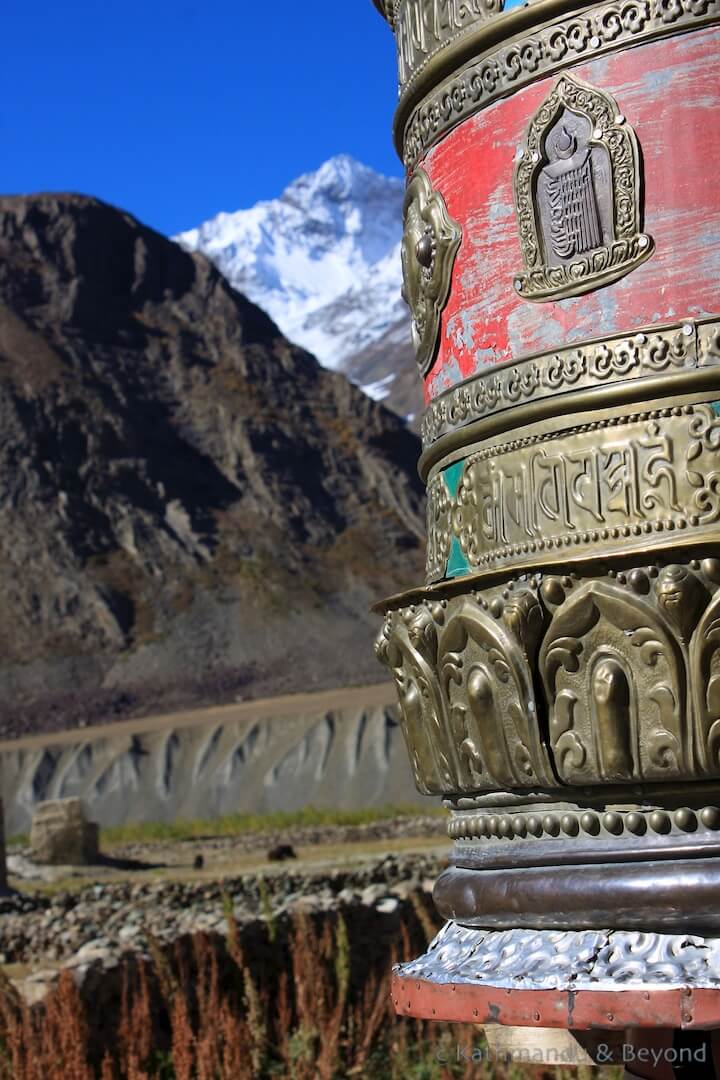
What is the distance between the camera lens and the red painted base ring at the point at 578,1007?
1.99m

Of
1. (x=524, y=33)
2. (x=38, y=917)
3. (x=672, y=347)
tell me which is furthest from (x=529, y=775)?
(x=38, y=917)

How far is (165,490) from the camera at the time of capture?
230 feet

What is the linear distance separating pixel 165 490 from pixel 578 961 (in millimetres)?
68515

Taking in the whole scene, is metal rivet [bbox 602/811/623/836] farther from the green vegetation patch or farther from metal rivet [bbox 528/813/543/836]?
the green vegetation patch

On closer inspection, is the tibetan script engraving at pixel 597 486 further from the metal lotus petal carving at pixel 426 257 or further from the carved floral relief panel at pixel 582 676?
the metal lotus petal carving at pixel 426 257

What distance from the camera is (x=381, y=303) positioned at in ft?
641

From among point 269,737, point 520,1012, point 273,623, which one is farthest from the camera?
point 273,623

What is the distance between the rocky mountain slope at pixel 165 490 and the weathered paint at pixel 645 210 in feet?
187

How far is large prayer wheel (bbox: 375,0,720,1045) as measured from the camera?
7.09 ft

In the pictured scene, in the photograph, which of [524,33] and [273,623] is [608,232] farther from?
[273,623]

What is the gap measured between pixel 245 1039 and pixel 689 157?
526cm

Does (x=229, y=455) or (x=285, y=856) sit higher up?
(x=229, y=455)

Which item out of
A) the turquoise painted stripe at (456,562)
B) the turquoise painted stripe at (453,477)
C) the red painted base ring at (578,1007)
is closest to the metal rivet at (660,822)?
the red painted base ring at (578,1007)

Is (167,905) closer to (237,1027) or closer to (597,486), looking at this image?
(237,1027)
